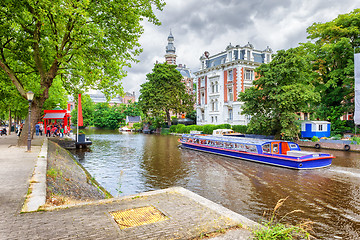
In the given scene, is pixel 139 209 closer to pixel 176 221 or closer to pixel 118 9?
pixel 176 221

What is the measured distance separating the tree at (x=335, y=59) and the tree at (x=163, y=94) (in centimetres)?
3241

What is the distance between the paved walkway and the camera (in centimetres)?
473

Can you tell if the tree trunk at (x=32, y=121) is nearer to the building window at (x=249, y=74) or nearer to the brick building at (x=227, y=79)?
the brick building at (x=227, y=79)

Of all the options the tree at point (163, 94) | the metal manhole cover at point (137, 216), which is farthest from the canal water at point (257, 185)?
the tree at point (163, 94)

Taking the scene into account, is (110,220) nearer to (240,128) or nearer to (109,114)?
(240,128)

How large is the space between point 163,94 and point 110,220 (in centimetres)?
5531

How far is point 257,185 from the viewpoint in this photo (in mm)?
13219

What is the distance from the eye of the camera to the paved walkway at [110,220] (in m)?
4.73

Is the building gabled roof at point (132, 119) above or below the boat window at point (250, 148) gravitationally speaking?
above

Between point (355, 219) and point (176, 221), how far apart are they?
7.34 metres

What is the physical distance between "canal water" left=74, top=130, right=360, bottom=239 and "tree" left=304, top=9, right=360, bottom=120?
16201 millimetres

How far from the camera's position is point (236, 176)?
15.5 m

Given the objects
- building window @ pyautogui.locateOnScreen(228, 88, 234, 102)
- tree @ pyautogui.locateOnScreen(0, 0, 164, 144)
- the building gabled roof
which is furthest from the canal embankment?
the building gabled roof

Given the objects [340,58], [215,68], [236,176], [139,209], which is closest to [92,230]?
[139,209]
